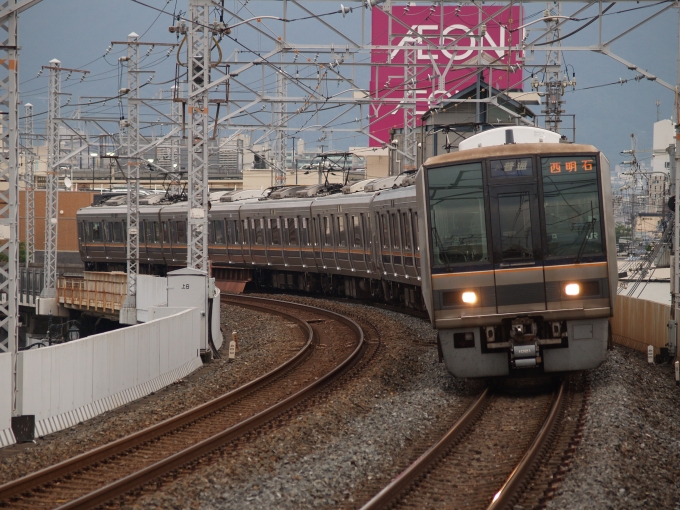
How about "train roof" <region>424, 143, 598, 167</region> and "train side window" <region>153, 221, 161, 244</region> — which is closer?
"train roof" <region>424, 143, 598, 167</region>

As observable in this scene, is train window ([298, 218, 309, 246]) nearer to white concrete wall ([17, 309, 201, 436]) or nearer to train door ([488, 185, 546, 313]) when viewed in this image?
white concrete wall ([17, 309, 201, 436])

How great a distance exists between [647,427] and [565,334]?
6.25 ft

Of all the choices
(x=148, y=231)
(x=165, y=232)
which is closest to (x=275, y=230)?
(x=165, y=232)

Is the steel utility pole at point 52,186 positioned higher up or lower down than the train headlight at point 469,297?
higher up

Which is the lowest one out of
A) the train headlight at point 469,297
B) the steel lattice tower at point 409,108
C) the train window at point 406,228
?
the train headlight at point 469,297

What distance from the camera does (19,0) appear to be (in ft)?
31.7

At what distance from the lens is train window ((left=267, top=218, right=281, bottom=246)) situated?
1210 inches

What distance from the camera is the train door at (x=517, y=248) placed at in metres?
10.8

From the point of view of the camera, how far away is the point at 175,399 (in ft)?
40.8

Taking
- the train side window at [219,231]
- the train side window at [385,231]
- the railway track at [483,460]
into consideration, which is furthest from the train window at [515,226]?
the train side window at [219,231]

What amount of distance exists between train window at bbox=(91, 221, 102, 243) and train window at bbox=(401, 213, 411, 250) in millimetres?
23789

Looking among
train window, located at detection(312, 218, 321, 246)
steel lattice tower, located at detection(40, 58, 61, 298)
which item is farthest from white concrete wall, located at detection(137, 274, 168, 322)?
steel lattice tower, located at detection(40, 58, 61, 298)

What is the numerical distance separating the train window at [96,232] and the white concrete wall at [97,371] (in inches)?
1103

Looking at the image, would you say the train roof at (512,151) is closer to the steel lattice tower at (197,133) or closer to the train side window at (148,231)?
the steel lattice tower at (197,133)
